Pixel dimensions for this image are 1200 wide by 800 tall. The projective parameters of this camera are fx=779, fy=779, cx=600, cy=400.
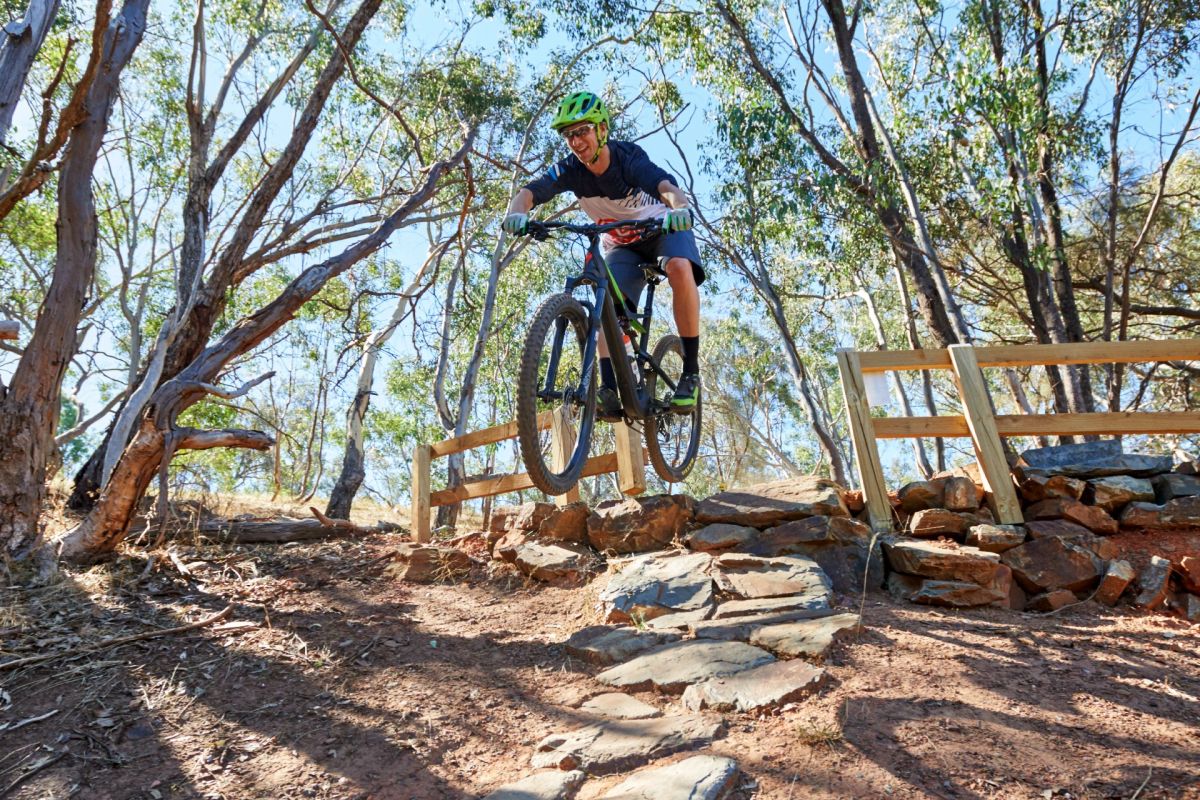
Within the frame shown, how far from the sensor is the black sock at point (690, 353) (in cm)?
461

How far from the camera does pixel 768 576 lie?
415cm

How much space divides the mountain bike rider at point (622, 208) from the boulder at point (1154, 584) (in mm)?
2637

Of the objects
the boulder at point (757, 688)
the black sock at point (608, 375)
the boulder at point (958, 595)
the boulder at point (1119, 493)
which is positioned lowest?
the boulder at point (757, 688)

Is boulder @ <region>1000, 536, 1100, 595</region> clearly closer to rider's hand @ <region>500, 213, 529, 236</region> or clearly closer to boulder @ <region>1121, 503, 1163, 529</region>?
boulder @ <region>1121, 503, 1163, 529</region>

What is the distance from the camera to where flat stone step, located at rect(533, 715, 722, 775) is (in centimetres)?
260

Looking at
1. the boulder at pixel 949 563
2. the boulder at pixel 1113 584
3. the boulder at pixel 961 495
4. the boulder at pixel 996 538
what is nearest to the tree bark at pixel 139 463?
the boulder at pixel 949 563

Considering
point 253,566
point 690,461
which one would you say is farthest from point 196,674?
point 690,461

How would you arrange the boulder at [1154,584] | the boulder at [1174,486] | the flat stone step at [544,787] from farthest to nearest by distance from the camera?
the boulder at [1174,486]
the boulder at [1154,584]
the flat stone step at [544,787]

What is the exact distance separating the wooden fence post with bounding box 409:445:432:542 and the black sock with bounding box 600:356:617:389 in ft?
8.48

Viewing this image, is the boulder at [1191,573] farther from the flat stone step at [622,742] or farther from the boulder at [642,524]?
the flat stone step at [622,742]

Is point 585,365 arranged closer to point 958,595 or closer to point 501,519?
point 501,519

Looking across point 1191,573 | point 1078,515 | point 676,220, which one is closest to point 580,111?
point 676,220

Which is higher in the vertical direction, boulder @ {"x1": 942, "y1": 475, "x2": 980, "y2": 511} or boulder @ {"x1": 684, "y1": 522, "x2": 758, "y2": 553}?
boulder @ {"x1": 942, "y1": 475, "x2": 980, "y2": 511}

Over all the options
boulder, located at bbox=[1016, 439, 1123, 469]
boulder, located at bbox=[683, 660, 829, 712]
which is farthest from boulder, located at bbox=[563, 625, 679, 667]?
boulder, located at bbox=[1016, 439, 1123, 469]
